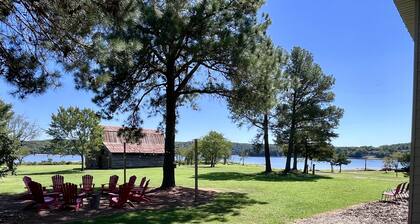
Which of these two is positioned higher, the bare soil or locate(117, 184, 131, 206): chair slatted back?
locate(117, 184, 131, 206): chair slatted back

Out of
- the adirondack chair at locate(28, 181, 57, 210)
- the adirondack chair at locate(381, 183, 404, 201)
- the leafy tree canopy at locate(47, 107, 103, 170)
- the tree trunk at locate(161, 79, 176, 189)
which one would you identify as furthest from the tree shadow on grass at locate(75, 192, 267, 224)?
the leafy tree canopy at locate(47, 107, 103, 170)

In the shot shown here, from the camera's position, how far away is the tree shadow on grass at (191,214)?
38.1ft

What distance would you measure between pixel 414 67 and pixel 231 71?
12.1 m

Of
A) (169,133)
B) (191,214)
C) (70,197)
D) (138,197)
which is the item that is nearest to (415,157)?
(191,214)

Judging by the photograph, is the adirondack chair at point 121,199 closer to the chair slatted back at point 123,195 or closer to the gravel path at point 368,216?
the chair slatted back at point 123,195

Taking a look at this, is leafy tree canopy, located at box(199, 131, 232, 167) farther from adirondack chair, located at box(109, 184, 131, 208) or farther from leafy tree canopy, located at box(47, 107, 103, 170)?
adirondack chair, located at box(109, 184, 131, 208)

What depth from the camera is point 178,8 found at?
1609 centimetres

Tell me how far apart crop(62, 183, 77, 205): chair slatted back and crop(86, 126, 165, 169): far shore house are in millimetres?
34632

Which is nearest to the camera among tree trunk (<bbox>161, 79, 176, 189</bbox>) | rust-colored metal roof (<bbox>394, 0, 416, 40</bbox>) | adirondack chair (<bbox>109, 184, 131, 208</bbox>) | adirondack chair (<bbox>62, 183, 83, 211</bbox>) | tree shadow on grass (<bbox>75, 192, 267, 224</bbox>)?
rust-colored metal roof (<bbox>394, 0, 416, 40</bbox>)

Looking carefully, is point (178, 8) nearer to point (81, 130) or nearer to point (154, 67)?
point (154, 67)

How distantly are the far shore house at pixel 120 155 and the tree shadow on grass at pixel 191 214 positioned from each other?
33777 mm

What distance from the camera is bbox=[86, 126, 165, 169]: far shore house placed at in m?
A: 49.6

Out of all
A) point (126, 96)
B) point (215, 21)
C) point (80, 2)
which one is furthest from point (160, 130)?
point (80, 2)

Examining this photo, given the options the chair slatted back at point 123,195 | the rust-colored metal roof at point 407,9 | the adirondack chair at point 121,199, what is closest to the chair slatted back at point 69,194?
the adirondack chair at point 121,199
